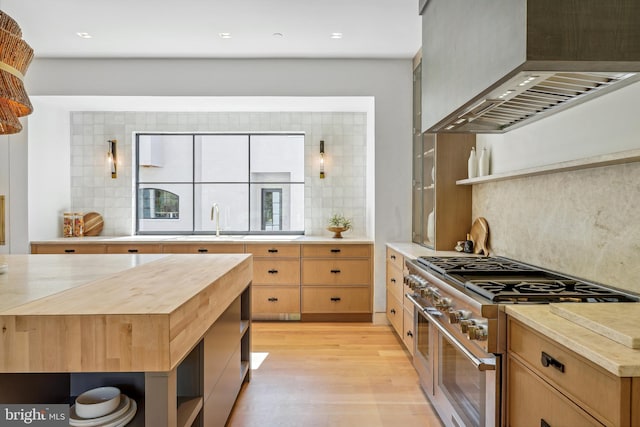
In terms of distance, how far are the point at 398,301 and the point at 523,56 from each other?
264 cm

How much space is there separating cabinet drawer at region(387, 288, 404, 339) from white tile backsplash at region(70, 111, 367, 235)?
1122mm

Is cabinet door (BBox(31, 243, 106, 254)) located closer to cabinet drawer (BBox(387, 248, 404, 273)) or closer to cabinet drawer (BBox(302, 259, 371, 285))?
cabinet drawer (BBox(302, 259, 371, 285))

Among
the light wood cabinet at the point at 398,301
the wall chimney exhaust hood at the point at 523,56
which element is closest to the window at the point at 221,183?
the light wood cabinet at the point at 398,301

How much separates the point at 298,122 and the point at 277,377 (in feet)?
10.3

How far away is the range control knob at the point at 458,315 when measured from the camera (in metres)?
1.67

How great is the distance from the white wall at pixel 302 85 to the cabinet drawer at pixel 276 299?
0.90 meters

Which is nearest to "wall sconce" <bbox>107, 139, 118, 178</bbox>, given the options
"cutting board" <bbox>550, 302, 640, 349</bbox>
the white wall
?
the white wall

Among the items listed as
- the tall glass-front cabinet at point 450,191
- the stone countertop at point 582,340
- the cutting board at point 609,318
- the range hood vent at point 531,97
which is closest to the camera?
the stone countertop at point 582,340

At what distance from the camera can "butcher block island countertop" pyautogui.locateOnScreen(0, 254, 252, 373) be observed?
106cm

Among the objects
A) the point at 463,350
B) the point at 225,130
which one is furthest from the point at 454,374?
the point at 225,130

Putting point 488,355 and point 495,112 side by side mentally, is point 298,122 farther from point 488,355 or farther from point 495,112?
point 488,355

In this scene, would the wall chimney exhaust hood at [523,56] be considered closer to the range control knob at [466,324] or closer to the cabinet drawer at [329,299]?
the range control knob at [466,324]

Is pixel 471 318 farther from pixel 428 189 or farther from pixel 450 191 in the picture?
pixel 428 189

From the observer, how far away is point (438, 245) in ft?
11.0
